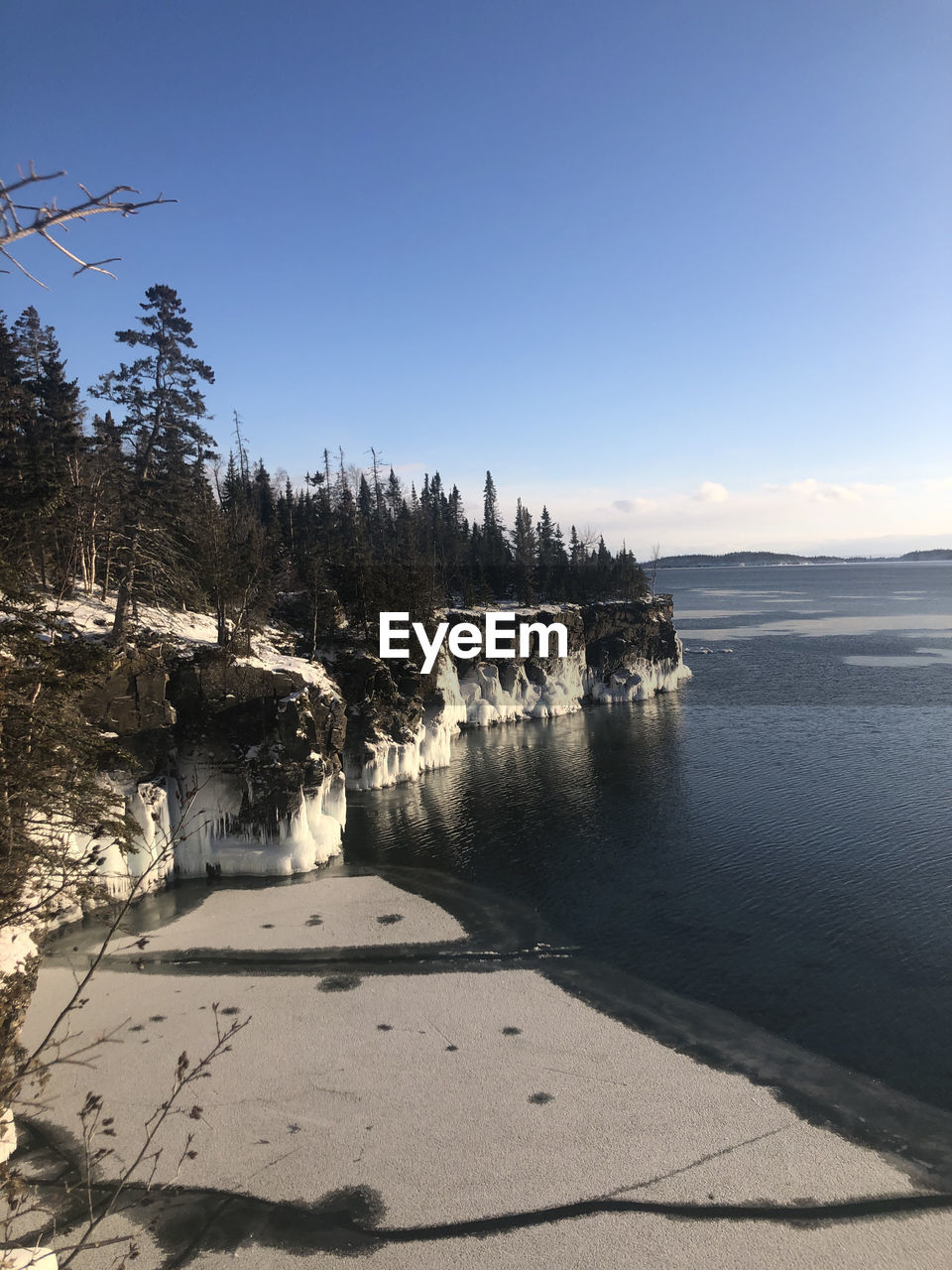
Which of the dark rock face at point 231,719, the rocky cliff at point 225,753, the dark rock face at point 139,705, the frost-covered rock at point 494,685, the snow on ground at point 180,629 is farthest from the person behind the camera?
the frost-covered rock at point 494,685

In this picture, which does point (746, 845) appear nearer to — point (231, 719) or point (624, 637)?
point (231, 719)

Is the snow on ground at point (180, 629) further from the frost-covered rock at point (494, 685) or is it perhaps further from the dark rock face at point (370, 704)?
the frost-covered rock at point (494, 685)

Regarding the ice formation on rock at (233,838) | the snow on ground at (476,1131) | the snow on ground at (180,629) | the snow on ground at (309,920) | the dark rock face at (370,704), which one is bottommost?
the snow on ground at (476,1131)

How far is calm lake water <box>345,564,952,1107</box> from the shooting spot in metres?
18.2

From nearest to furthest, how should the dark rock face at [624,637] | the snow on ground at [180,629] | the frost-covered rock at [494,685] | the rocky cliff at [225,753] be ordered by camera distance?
1. the rocky cliff at [225,753]
2. the snow on ground at [180,629]
3. the frost-covered rock at [494,685]
4. the dark rock face at [624,637]

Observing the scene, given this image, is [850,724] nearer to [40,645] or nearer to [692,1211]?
[692,1211]

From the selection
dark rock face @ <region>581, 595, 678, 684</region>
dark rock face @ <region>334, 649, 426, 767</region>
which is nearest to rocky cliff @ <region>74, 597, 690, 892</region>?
dark rock face @ <region>334, 649, 426, 767</region>

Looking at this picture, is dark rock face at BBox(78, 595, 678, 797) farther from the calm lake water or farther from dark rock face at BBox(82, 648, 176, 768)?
the calm lake water

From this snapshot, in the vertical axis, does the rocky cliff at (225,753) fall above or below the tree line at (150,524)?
below

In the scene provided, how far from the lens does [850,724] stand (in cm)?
4694

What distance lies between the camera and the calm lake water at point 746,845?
59.7ft

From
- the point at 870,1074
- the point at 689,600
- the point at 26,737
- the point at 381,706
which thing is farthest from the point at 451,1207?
the point at 689,600

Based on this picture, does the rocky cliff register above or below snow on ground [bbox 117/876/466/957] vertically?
above

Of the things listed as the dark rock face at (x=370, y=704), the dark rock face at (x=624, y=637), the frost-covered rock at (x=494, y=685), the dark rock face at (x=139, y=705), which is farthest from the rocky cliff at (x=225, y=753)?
the dark rock face at (x=624, y=637)
